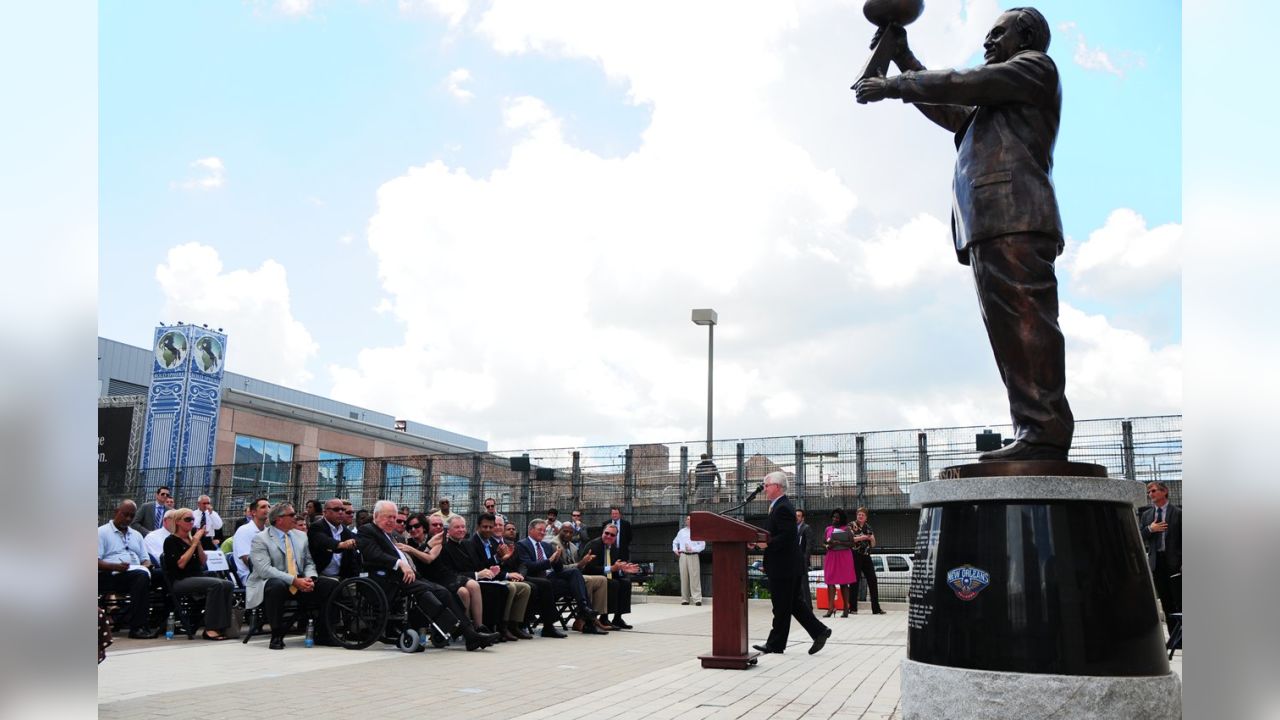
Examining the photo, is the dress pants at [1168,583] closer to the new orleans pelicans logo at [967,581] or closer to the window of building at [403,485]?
the new orleans pelicans logo at [967,581]

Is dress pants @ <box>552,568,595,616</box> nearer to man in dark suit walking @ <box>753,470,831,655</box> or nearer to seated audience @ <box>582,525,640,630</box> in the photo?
seated audience @ <box>582,525,640,630</box>

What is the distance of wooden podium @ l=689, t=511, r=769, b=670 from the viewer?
888cm

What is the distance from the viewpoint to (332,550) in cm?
1083

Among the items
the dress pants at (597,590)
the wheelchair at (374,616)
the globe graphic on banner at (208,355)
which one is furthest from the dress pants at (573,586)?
the globe graphic on banner at (208,355)

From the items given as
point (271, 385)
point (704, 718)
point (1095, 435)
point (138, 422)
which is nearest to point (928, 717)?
point (704, 718)

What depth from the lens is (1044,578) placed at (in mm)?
4789

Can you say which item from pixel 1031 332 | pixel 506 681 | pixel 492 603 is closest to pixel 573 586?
pixel 492 603

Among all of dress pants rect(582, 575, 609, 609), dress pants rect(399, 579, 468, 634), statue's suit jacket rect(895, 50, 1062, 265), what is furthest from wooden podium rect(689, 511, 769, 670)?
dress pants rect(582, 575, 609, 609)

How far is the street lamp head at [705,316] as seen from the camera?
67.3 feet

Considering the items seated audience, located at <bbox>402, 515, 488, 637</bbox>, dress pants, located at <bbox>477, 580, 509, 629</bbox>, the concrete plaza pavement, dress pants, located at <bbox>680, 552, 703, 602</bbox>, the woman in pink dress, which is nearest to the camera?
the concrete plaza pavement

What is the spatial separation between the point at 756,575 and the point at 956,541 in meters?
17.4

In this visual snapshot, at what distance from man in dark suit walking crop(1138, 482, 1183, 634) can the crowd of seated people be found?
21.4ft
